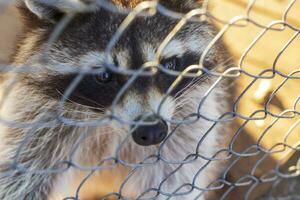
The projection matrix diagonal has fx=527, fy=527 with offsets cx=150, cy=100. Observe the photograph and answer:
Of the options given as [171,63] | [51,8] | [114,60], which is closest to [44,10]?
[51,8]

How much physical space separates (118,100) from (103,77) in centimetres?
10

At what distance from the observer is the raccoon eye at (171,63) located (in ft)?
5.52

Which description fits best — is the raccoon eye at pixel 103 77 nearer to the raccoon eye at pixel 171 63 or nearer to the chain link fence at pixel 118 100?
the chain link fence at pixel 118 100

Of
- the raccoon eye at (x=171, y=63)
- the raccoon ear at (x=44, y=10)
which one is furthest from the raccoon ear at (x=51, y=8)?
the raccoon eye at (x=171, y=63)

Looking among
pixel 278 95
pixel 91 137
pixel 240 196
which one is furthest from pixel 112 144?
pixel 278 95

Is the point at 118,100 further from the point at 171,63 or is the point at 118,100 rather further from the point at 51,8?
the point at 51,8

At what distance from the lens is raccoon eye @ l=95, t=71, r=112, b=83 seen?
1628 mm

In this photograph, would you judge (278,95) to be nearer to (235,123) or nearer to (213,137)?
(235,123)

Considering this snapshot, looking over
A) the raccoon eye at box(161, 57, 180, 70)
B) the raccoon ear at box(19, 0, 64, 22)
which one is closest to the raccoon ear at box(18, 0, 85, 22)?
the raccoon ear at box(19, 0, 64, 22)

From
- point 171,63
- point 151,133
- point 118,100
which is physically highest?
point 171,63

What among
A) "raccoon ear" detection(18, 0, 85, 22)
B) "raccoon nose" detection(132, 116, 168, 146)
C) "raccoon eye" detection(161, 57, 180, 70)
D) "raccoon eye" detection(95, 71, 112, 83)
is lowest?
"raccoon nose" detection(132, 116, 168, 146)

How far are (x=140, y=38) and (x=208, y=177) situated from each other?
2.68 feet

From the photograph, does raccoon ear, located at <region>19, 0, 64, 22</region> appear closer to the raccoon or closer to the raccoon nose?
the raccoon

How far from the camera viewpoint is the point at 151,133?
1.56 meters
